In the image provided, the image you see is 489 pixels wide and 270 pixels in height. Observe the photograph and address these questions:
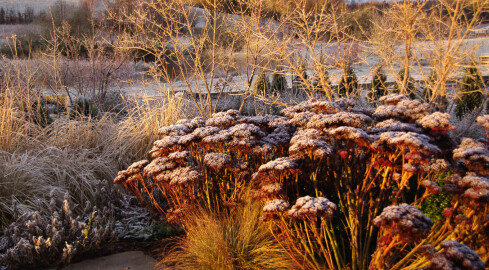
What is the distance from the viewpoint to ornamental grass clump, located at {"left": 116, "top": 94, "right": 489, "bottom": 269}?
2.12 meters

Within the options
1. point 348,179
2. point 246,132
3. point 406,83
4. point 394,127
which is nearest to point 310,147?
point 348,179

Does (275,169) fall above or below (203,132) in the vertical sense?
below

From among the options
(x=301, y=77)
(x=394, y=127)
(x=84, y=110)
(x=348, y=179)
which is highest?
(x=301, y=77)

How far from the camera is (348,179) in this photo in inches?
107

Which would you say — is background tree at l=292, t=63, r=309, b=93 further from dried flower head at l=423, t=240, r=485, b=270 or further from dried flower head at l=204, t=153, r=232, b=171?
dried flower head at l=423, t=240, r=485, b=270

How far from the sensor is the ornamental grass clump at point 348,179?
6.94 ft

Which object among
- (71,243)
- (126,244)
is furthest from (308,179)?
(71,243)

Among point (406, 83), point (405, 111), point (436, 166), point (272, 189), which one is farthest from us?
point (406, 83)

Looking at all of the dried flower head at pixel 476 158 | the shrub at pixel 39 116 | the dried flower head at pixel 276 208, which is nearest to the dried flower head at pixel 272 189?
the dried flower head at pixel 276 208

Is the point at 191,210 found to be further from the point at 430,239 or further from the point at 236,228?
the point at 430,239

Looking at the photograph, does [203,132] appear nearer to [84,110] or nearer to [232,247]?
[232,247]

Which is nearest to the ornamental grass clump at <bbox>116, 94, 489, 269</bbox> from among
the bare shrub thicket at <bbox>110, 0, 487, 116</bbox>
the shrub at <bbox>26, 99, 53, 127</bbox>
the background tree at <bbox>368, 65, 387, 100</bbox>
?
Result: the bare shrub thicket at <bbox>110, 0, 487, 116</bbox>

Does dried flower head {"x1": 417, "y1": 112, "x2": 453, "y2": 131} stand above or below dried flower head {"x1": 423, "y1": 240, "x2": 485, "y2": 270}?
above

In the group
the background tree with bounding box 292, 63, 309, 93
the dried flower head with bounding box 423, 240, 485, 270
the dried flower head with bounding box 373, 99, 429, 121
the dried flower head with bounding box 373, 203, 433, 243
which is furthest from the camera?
the background tree with bounding box 292, 63, 309, 93
